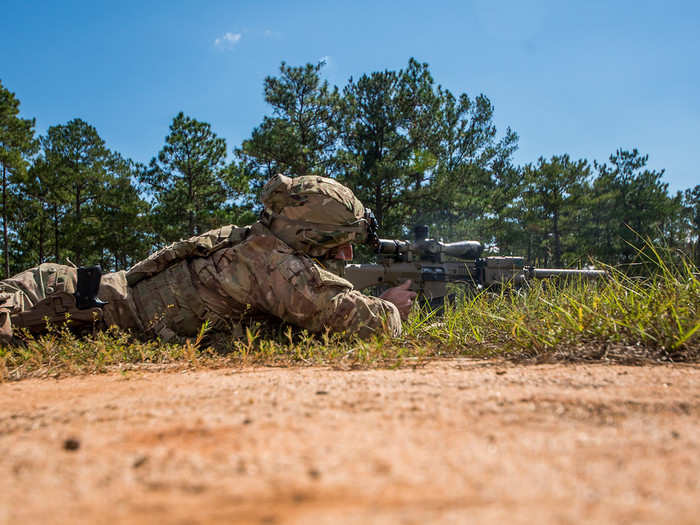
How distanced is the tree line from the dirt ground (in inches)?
509

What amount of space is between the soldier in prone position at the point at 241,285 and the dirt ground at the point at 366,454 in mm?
1553

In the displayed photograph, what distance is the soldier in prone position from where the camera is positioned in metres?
2.93

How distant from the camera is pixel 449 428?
3.11 feet

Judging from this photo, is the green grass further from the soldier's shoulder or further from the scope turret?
the scope turret

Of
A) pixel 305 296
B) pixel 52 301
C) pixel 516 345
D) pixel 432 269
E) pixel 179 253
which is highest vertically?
pixel 179 253

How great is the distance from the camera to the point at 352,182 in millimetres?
14070

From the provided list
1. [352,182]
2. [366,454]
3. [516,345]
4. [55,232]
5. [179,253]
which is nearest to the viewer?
[366,454]

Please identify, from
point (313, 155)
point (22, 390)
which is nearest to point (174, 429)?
point (22, 390)

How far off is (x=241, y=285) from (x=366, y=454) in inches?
97.1

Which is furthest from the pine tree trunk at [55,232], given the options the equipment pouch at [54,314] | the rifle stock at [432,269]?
the equipment pouch at [54,314]

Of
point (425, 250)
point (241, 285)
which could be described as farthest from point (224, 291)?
point (425, 250)

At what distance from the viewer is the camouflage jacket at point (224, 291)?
2949mm

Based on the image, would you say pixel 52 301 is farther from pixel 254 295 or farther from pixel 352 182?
pixel 352 182

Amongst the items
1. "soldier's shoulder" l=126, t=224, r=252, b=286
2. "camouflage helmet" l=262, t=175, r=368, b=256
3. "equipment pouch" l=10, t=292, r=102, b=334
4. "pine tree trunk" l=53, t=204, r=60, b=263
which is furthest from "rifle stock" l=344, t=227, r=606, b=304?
"pine tree trunk" l=53, t=204, r=60, b=263
